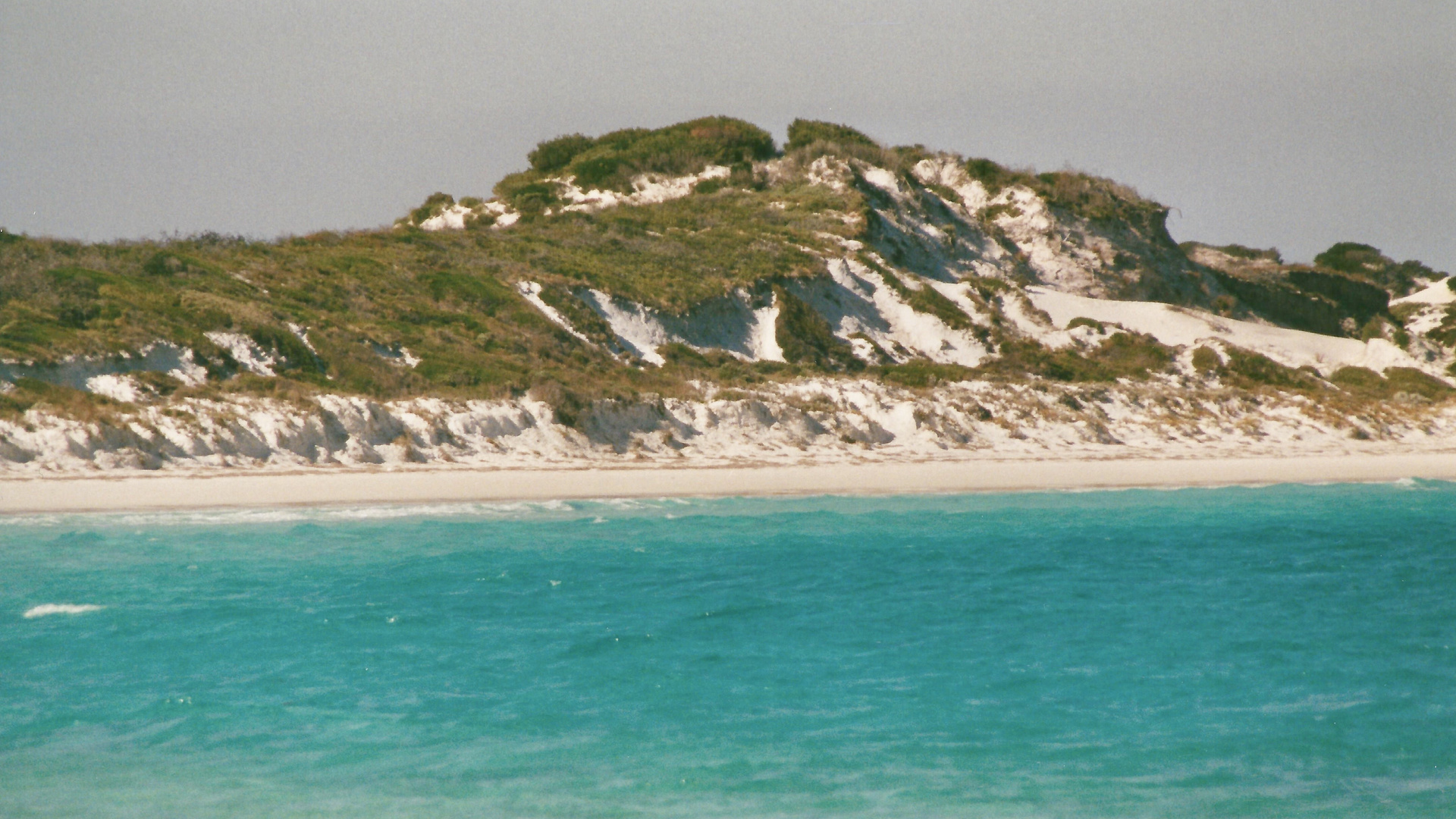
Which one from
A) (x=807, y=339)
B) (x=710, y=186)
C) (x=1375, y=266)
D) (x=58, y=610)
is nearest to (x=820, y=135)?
(x=710, y=186)

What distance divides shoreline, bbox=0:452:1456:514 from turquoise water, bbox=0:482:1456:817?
1317 millimetres

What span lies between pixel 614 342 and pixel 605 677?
25.5 meters

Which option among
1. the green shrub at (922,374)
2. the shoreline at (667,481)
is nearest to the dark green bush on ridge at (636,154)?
the green shrub at (922,374)

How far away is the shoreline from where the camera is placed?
59.5ft

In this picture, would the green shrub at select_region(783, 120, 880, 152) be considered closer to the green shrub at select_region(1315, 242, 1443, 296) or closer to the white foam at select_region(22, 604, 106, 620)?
the green shrub at select_region(1315, 242, 1443, 296)

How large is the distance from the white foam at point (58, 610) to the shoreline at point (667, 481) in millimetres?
5026

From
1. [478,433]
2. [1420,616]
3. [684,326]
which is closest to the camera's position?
[1420,616]

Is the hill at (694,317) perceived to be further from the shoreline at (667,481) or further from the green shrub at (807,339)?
the shoreline at (667,481)

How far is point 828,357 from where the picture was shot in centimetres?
3894

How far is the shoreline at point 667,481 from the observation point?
18125mm

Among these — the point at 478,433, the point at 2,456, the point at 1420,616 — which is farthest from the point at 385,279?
the point at 1420,616

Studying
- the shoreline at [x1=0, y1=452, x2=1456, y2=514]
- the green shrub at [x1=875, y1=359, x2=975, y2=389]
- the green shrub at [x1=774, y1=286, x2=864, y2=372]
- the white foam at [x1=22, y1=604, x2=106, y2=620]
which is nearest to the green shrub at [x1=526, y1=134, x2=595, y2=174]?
the green shrub at [x1=774, y1=286, x2=864, y2=372]

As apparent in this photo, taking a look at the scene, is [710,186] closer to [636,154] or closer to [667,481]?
[636,154]

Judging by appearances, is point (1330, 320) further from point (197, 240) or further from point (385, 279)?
point (197, 240)
